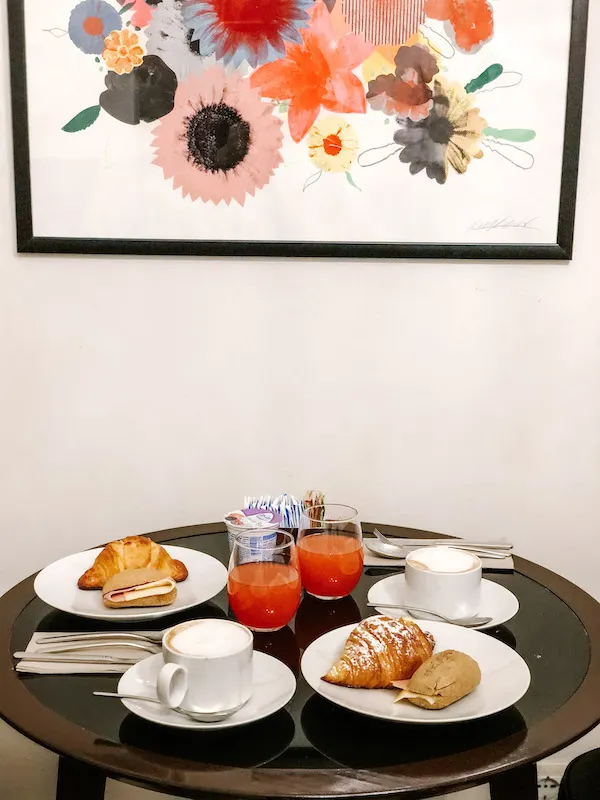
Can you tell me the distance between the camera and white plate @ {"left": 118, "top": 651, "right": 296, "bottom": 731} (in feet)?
2.73

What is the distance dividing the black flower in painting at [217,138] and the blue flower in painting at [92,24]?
0.25 meters

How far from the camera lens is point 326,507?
127 centimetres

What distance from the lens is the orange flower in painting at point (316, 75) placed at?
5.47ft

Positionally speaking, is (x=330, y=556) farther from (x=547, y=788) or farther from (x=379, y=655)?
(x=547, y=788)

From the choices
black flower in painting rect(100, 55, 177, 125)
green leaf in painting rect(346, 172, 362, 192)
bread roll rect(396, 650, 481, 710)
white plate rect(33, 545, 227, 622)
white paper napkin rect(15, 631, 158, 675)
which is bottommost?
white paper napkin rect(15, 631, 158, 675)

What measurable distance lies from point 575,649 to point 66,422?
48.6 inches

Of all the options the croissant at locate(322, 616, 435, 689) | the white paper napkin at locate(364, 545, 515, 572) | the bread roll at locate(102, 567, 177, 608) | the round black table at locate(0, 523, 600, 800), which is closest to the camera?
the round black table at locate(0, 523, 600, 800)

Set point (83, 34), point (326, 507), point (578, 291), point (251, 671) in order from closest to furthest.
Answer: point (251, 671) < point (326, 507) < point (83, 34) < point (578, 291)

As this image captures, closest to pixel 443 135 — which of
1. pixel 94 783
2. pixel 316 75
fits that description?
pixel 316 75

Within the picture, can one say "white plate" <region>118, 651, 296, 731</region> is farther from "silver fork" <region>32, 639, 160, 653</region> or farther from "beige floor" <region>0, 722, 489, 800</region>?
"beige floor" <region>0, 722, 489, 800</region>

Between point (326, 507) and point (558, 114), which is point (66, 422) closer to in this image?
point (326, 507)

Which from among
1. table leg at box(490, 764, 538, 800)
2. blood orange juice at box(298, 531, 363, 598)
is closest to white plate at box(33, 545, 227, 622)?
blood orange juice at box(298, 531, 363, 598)

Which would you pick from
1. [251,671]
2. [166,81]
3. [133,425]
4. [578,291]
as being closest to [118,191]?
[166,81]

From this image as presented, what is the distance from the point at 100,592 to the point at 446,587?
505 mm
